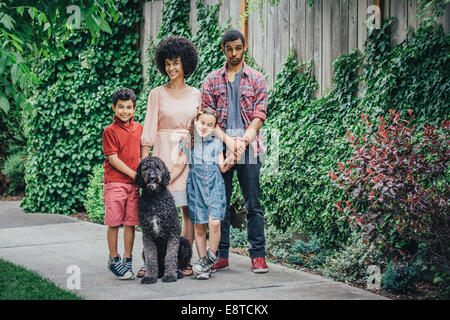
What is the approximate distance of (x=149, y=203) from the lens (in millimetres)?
4992

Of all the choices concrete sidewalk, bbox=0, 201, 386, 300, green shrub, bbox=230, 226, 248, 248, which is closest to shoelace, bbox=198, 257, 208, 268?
concrete sidewalk, bbox=0, 201, 386, 300

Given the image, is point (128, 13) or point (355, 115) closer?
point (355, 115)

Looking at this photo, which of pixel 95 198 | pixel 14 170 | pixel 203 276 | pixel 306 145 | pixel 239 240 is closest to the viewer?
pixel 203 276

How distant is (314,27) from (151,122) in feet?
7.83

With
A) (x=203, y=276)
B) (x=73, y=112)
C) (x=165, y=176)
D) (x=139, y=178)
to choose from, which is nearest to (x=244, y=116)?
(x=165, y=176)

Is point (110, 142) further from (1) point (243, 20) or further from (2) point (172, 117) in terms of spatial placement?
(1) point (243, 20)

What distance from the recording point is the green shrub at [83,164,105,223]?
29.4 ft

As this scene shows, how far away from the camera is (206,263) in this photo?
5.14m

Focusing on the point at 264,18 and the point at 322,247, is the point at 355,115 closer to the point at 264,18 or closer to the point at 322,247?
the point at 322,247

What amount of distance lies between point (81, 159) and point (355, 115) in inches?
205

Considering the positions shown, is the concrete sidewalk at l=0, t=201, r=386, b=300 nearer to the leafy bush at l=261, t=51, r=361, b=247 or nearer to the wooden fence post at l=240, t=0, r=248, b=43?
the leafy bush at l=261, t=51, r=361, b=247
